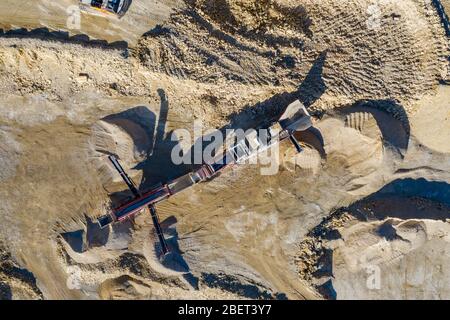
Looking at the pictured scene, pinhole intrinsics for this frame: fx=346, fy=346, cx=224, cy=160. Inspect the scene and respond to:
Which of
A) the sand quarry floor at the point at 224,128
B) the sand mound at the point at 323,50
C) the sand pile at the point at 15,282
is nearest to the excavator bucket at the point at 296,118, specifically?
the sand quarry floor at the point at 224,128

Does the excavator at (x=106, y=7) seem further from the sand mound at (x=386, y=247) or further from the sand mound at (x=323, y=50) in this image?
the sand mound at (x=386, y=247)

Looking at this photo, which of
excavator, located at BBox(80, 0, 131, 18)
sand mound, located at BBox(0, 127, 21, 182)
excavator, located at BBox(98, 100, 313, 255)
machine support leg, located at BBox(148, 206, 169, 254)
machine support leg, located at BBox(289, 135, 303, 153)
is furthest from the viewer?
sand mound, located at BBox(0, 127, 21, 182)

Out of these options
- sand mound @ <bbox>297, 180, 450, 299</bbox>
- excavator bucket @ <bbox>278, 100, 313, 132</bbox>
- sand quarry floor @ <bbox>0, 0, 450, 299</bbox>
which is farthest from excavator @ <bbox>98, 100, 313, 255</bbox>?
sand mound @ <bbox>297, 180, 450, 299</bbox>

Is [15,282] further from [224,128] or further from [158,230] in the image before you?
[224,128]

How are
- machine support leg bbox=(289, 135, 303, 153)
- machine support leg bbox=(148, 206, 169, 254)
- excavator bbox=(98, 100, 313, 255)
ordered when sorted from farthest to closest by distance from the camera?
machine support leg bbox=(148, 206, 169, 254) < excavator bbox=(98, 100, 313, 255) < machine support leg bbox=(289, 135, 303, 153)

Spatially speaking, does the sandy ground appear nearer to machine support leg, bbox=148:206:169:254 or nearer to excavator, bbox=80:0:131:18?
excavator, bbox=80:0:131:18

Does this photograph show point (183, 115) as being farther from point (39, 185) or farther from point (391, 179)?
point (391, 179)
